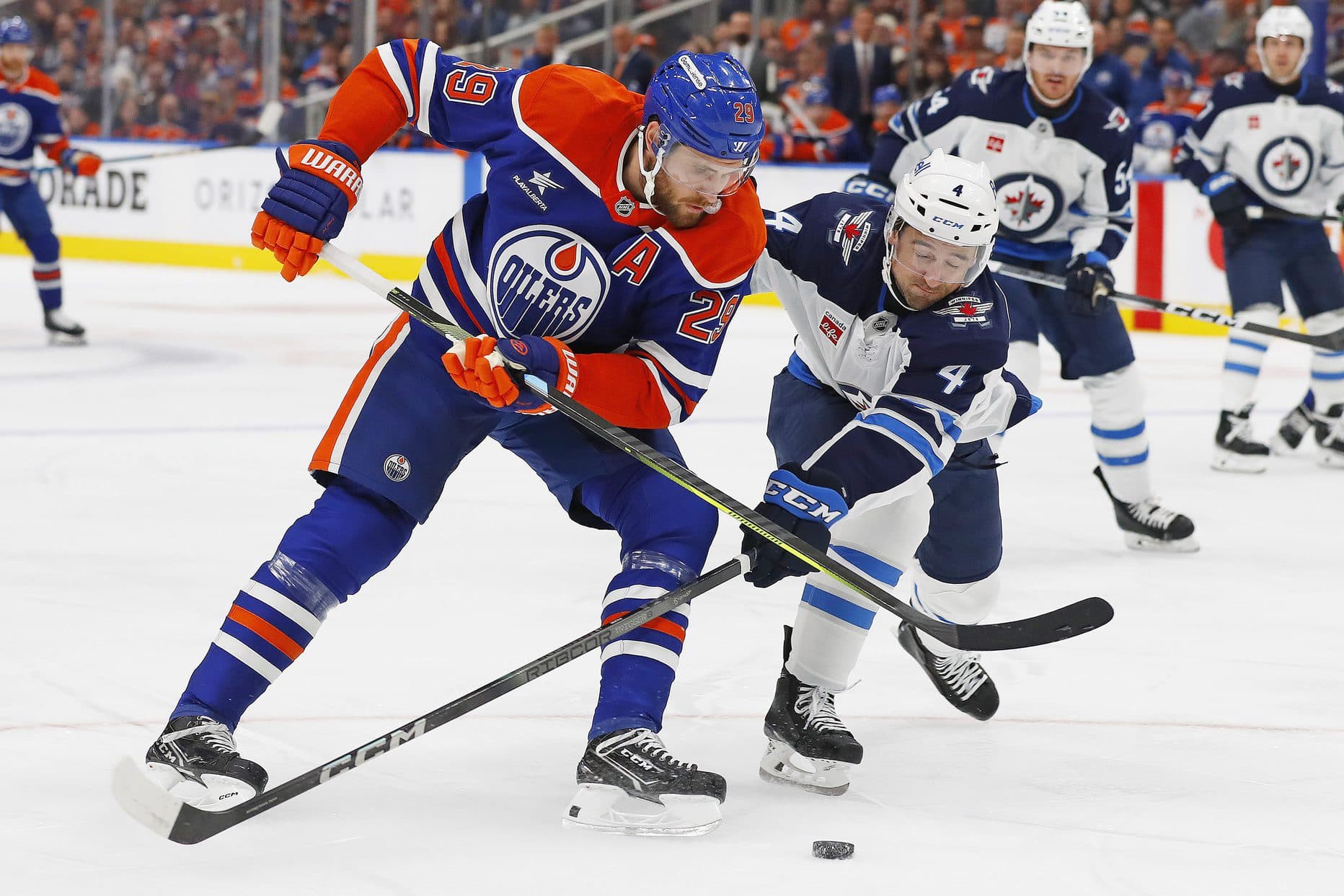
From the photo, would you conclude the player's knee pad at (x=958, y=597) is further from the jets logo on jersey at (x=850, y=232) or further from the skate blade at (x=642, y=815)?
the skate blade at (x=642, y=815)

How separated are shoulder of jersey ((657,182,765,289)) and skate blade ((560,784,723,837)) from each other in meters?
0.69

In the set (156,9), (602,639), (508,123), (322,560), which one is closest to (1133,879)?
(602,639)

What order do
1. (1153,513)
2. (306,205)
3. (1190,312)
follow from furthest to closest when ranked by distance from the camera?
(1190,312), (1153,513), (306,205)

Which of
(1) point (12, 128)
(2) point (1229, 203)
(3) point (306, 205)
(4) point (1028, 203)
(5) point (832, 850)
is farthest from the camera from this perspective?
(1) point (12, 128)

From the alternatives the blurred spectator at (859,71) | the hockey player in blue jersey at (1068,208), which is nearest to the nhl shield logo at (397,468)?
the hockey player in blue jersey at (1068,208)

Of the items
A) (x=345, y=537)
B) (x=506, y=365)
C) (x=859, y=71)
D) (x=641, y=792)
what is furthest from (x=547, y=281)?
(x=859, y=71)

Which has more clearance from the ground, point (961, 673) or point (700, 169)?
point (700, 169)

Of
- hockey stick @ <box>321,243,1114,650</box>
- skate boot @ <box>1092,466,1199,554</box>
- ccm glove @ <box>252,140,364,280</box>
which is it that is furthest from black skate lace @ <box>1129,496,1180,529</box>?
ccm glove @ <box>252,140,364,280</box>

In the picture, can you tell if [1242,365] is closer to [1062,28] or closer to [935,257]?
[1062,28]

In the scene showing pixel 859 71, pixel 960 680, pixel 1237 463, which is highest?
pixel 960 680

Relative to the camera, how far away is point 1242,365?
18.1 ft

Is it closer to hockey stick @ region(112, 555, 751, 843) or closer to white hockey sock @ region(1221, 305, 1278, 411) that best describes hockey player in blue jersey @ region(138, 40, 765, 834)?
hockey stick @ region(112, 555, 751, 843)

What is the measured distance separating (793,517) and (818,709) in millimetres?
378

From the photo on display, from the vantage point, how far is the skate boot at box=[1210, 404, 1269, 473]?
17.5 ft
